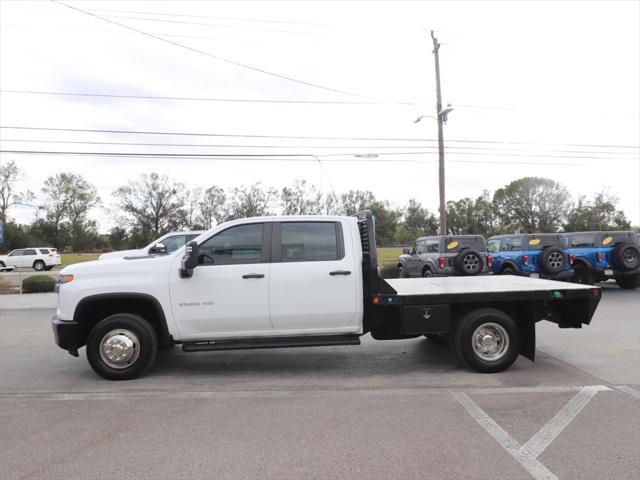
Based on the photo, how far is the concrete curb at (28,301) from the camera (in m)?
14.1

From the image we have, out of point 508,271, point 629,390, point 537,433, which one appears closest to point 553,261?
point 508,271

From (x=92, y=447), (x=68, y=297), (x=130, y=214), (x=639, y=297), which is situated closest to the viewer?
(x=92, y=447)

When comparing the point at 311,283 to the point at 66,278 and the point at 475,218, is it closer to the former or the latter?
the point at 66,278

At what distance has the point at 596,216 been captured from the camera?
247 feet

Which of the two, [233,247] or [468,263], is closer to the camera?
[233,247]

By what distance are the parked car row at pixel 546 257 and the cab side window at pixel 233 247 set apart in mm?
10167

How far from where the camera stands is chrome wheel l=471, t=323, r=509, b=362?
19.6 feet

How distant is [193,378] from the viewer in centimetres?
596

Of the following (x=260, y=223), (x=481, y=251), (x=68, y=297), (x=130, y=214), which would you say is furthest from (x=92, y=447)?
(x=130, y=214)

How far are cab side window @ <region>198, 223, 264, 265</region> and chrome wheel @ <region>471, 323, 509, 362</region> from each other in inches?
115

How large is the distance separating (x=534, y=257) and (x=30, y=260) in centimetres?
3503

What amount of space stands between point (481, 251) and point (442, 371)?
33.4ft

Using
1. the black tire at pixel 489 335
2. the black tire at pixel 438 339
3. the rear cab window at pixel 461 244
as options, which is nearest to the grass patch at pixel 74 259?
the rear cab window at pixel 461 244

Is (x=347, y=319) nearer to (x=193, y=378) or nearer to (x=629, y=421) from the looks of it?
(x=193, y=378)
